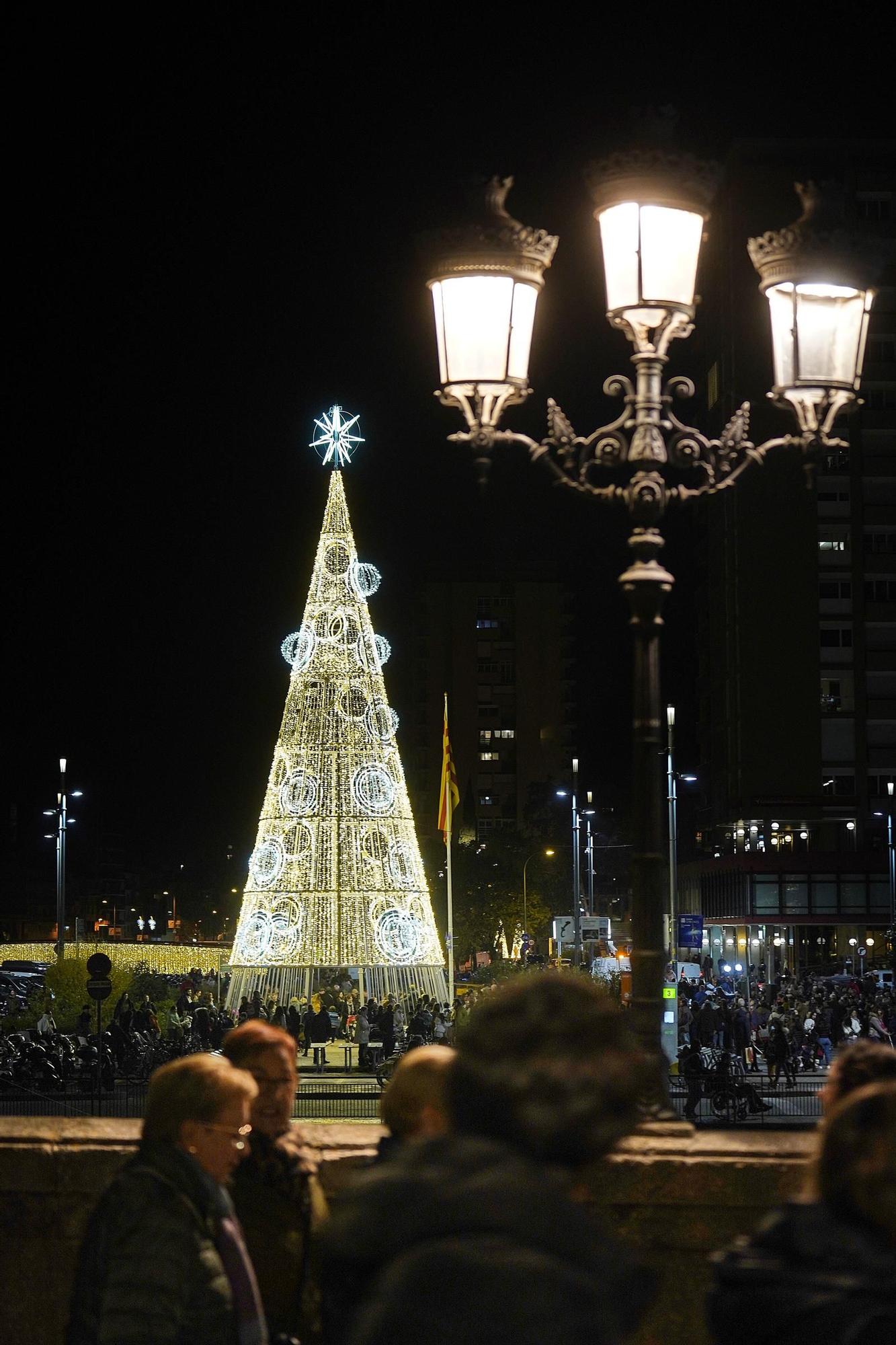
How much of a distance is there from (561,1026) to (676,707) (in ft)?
371

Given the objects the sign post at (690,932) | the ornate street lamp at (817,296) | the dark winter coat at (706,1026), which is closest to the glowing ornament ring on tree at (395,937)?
the dark winter coat at (706,1026)

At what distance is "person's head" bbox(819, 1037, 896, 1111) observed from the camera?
16.5 ft

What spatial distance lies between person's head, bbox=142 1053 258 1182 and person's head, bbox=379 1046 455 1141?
0.38 metres

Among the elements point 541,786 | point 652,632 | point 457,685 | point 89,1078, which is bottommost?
point 89,1078

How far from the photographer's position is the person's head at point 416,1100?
470 cm

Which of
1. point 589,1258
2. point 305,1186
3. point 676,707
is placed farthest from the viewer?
point 676,707

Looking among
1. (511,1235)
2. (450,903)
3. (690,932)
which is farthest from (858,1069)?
(690,932)

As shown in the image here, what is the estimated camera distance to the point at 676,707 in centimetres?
11544

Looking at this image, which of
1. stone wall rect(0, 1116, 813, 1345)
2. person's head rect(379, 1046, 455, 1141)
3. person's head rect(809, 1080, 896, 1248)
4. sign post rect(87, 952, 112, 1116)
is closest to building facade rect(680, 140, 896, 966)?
sign post rect(87, 952, 112, 1116)

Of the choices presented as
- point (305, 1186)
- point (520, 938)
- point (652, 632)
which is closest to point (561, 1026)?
point (305, 1186)

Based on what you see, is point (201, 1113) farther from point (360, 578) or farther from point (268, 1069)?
point (360, 578)

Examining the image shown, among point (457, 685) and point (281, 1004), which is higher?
point (457, 685)

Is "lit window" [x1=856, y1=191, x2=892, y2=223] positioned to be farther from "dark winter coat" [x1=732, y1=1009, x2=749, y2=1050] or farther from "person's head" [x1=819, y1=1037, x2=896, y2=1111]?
"person's head" [x1=819, y1=1037, x2=896, y2=1111]

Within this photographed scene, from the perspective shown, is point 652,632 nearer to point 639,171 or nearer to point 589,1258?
point 639,171
